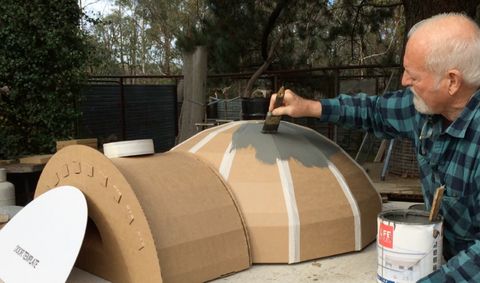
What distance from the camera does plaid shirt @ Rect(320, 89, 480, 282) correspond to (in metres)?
1.56

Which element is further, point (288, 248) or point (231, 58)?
point (231, 58)

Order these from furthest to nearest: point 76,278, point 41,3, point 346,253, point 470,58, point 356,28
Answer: point 356,28 < point 41,3 < point 346,253 < point 76,278 < point 470,58

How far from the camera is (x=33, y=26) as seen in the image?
22.3 ft

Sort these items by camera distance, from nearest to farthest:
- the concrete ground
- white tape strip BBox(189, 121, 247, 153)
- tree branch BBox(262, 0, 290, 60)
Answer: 1. the concrete ground
2. white tape strip BBox(189, 121, 247, 153)
3. tree branch BBox(262, 0, 290, 60)

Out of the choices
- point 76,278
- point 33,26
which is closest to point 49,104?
point 33,26

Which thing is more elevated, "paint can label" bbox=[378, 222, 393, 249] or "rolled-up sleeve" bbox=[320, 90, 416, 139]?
"rolled-up sleeve" bbox=[320, 90, 416, 139]

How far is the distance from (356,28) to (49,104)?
285 inches

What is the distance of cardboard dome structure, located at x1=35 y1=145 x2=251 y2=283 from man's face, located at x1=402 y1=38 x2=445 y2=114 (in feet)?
2.87

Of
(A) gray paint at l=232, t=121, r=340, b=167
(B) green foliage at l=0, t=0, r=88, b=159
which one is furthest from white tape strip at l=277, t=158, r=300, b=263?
(B) green foliage at l=0, t=0, r=88, b=159

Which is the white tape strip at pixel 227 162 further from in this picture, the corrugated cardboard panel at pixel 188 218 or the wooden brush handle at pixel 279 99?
the wooden brush handle at pixel 279 99

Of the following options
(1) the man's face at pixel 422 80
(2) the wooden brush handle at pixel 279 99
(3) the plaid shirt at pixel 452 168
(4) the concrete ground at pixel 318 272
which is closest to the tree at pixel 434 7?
(3) the plaid shirt at pixel 452 168

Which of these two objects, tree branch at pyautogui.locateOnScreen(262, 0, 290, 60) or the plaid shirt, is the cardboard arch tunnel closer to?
the plaid shirt

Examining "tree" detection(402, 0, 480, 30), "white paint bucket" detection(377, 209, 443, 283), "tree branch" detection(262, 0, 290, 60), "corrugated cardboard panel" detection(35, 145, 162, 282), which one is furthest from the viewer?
"tree branch" detection(262, 0, 290, 60)

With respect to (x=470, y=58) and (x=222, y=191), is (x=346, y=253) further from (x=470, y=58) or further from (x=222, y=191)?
(x=470, y=58)
